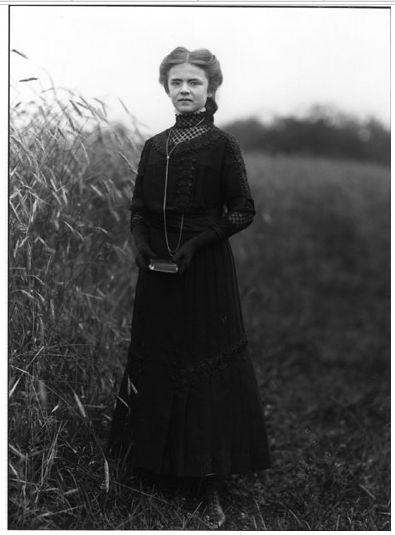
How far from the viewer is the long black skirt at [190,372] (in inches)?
108

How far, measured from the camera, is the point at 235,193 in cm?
273

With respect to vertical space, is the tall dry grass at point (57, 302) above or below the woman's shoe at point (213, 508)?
above

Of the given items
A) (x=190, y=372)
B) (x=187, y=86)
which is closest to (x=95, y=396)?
(x=190, y=372)

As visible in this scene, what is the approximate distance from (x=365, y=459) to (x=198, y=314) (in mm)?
1681

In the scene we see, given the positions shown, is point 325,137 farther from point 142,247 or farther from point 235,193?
point 142,247

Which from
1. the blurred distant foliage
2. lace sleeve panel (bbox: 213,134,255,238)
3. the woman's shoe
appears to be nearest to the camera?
lace sleeve panel (bbox: 213,134,255,238)

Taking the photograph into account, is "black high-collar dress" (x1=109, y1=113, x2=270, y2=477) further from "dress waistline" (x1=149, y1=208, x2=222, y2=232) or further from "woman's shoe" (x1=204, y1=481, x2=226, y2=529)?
"woman's shoe" (x1=204, y1=481, x2=226, y2=529)

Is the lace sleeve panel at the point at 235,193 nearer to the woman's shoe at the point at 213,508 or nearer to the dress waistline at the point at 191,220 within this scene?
the dress waistline at the point at 191,220

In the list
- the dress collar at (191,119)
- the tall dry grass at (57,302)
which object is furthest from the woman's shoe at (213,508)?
the dress collar at (191,119)

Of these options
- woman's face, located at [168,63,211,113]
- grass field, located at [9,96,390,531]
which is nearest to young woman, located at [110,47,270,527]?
woman's face, located at [168,63,211,113]

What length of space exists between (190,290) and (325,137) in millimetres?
7547

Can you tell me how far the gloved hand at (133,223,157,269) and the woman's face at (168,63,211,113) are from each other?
0.50 m

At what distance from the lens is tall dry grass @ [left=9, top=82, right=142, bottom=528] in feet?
8.80
